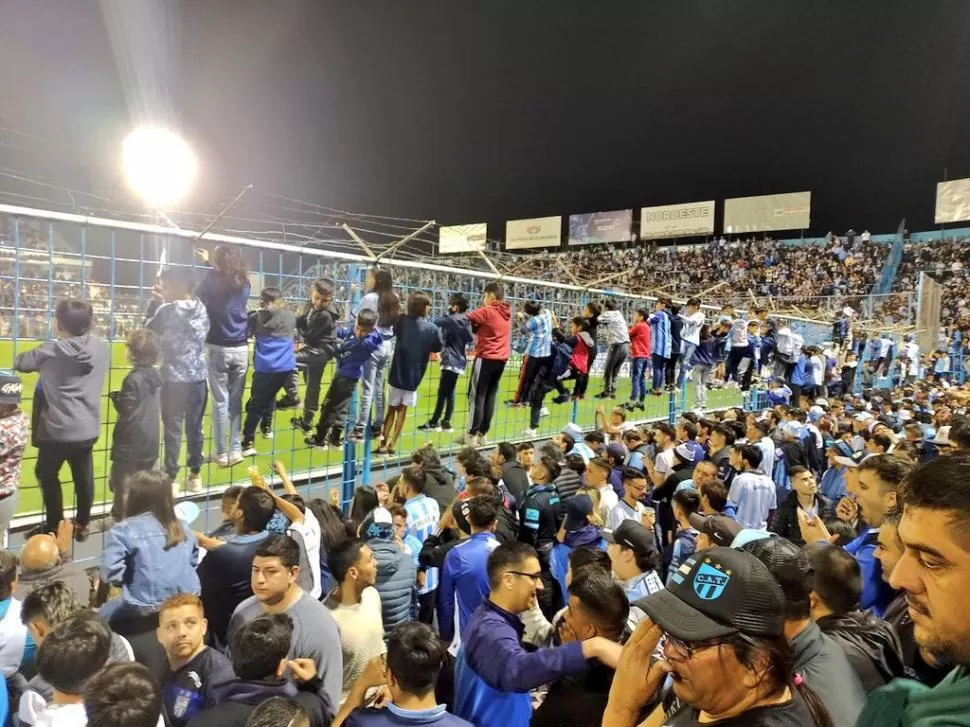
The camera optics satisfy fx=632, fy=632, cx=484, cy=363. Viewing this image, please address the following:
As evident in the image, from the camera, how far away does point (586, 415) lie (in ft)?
37.0

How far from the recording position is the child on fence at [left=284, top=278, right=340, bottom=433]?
4980mm

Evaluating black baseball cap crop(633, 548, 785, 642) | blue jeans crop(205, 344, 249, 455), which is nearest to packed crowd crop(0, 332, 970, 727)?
black baseball cap crop(633, 548, 785, 642)

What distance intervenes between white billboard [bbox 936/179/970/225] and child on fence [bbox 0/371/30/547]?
32639 millimetres

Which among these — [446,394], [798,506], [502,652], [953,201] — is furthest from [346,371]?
[953,201]

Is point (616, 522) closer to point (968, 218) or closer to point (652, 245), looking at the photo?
point (968, 218)

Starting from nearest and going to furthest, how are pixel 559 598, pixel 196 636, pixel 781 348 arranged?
pixel 196 636, pixel 559 598, pixel 781 348

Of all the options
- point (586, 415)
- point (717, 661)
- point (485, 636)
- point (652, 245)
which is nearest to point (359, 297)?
point (485, 636)

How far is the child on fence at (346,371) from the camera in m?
5.24

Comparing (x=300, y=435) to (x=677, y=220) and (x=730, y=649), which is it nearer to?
(x=730, y=649)

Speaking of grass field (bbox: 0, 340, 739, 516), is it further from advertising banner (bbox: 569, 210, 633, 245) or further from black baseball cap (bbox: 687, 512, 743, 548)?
advertising banner (bbox: 569, 210, 633, 245)

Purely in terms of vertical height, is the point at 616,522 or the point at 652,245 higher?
the point at 652,245

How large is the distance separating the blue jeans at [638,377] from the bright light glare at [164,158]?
22.3 metres

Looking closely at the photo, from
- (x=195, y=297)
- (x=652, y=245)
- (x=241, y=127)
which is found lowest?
(x=195, y=297)

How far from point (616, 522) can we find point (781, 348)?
9490 mm
